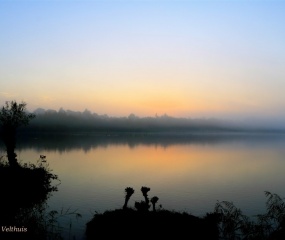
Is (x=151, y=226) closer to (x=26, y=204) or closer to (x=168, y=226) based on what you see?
(x=168, y=226)

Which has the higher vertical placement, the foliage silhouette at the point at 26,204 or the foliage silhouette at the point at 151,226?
the foliage silhouette at the point at 151,226

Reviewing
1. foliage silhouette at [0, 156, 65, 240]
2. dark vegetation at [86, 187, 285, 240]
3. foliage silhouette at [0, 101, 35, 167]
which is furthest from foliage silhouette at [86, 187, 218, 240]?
foliage silhouette at [0, 101, 35, 167]

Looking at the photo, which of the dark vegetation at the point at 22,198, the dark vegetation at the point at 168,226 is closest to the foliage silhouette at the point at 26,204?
the dark vegetation at the point at 22,198

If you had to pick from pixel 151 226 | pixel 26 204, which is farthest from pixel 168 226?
pixel 26 204

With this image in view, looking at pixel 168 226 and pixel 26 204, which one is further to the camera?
pixel 26 204

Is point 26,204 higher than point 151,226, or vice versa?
point 151,226

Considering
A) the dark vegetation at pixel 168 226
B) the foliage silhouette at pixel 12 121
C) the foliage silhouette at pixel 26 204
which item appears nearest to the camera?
the dark vegetation at pixel 168 226

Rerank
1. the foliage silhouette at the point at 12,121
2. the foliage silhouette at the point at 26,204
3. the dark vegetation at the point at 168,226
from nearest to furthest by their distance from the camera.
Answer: the dark vegetation at the point at 168,226 → the foliage silhouette at the point at 26,204 → the foliage silhouette at the point at 12,121

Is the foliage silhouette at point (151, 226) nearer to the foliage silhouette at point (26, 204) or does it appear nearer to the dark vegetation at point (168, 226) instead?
the dark vegetation at point (168, 226)

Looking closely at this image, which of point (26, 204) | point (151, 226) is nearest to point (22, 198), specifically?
point (26, 204)

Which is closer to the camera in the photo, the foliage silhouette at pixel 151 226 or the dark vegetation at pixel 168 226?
the dark vegetation at pixel 168 226

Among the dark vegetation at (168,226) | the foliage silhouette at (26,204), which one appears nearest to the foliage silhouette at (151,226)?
the dark vegetation at (168,226)

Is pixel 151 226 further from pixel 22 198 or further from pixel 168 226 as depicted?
pixel 22 198

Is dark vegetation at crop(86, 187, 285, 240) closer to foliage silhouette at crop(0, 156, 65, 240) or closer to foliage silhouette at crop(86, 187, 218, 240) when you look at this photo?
foliage silhouette at crop(86, 187, 218, 240)
